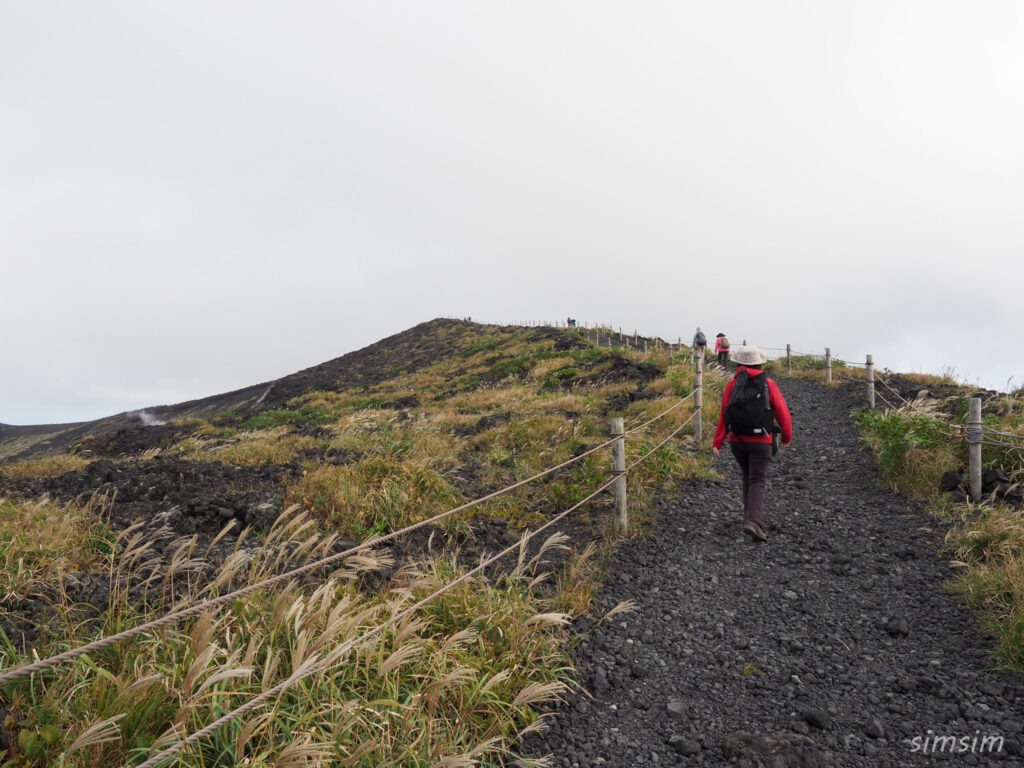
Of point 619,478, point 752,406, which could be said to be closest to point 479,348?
point 619,478

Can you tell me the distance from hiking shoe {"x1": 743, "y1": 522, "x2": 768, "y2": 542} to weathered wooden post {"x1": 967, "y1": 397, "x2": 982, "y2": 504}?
2.61 metres

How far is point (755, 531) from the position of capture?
20.0 ft

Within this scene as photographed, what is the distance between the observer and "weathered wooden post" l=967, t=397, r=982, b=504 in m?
6.28

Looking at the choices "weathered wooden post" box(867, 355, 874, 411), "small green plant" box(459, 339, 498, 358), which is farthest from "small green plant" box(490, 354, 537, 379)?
"weathered wooden post" box(867, 355, 874, 411)

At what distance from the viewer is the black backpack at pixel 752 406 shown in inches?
235

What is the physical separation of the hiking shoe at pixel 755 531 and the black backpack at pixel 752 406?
1086 millimetres

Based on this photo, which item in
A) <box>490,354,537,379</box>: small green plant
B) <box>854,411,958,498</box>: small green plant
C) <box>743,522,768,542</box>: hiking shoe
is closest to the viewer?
<box>743,522,768,542</box>: hiking shoe

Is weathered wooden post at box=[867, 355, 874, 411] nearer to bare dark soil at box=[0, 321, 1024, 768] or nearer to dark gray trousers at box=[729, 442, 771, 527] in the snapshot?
bare dark soil at box=[0, 321, 1024, 768]

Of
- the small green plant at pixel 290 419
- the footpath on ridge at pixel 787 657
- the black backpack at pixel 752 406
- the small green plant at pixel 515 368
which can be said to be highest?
the small green plant at pixel 515 368

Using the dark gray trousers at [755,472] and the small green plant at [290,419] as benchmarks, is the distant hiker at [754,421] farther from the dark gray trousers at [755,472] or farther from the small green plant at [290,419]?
the small green plant at [290,419]

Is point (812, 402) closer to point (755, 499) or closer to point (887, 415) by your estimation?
point (887, 415)

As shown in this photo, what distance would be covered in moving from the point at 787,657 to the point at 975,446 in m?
4.45

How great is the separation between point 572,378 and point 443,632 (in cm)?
1518

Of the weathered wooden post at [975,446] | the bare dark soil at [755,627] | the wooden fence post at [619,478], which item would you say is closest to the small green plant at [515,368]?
the bare dark soil at [755,627]
